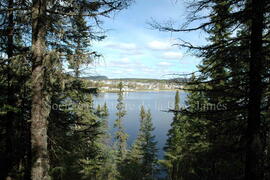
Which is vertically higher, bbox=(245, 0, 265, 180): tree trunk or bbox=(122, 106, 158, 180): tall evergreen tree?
bbox=(245, 0, 265, 180): tree trunk

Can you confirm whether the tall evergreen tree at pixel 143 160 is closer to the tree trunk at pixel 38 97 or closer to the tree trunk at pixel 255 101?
the tree trunk at pixel 38 97

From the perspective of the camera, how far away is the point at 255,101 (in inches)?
154

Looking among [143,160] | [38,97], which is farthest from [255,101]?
[143,160]

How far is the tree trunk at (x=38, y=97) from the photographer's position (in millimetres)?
4086

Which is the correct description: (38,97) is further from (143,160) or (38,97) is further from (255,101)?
(143,160)

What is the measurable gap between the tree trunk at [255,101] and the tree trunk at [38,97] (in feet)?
13.9

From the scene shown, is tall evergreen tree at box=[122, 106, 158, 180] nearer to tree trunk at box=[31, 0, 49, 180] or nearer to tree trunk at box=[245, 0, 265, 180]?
tree trunk at box=[31, 0, 49, 180]

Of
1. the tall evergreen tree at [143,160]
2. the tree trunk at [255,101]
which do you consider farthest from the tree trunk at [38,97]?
the tall evergreen tree at [143,160]

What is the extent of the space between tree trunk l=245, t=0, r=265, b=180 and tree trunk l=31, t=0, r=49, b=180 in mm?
4238

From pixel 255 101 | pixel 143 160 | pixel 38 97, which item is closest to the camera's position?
pixel 255 101

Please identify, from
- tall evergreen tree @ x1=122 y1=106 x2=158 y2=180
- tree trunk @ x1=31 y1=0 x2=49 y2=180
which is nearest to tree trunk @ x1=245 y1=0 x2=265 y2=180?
tree trunk @ x1=31 y1=0 x2=49 y2=180

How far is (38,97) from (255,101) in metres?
4.59

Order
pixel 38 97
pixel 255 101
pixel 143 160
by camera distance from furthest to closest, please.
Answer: pixel 143 160
pixel 38 97
pixel 255 101

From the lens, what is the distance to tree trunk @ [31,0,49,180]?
13.4 ft
